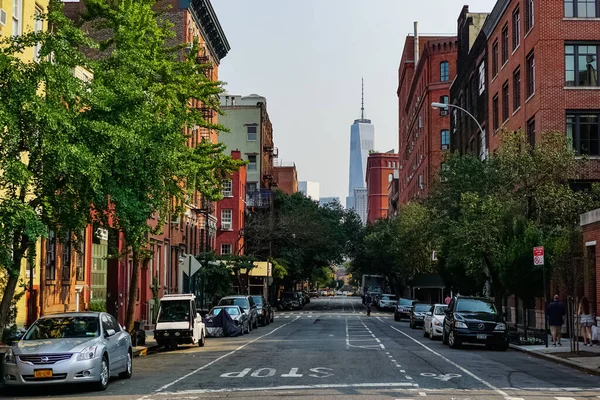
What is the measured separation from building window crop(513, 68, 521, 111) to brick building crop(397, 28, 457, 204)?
100 ft

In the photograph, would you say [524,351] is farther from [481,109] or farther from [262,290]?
[262,290]

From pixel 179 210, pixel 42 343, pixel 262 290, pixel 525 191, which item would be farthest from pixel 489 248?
pixel 262 290

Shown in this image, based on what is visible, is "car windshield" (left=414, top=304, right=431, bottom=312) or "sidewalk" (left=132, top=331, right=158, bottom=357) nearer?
"sidewalk" (left=132, top=331, right=158, bottom=357)

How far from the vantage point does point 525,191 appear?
1406 inches

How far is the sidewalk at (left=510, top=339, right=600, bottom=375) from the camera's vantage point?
74.3 ft

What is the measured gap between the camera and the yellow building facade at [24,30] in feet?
89.3

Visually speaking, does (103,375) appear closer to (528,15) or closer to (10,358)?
(10,358)

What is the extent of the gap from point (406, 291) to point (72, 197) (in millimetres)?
89069

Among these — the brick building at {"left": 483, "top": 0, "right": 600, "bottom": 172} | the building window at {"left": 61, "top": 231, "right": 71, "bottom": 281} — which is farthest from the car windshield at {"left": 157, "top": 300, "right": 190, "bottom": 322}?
the brick building at {"left": 483, "top": 0, "right": 600, "bottom": 172}

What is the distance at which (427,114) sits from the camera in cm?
9538

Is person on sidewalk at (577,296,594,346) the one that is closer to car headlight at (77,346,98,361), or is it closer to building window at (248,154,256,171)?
car headlight at (77,346,98,361)

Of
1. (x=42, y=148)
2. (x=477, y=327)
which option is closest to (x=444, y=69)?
(x=477, y=327)

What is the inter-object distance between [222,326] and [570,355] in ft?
59.7

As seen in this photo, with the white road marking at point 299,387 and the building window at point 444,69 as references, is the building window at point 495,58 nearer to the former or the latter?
the white road marking at point 299,387
